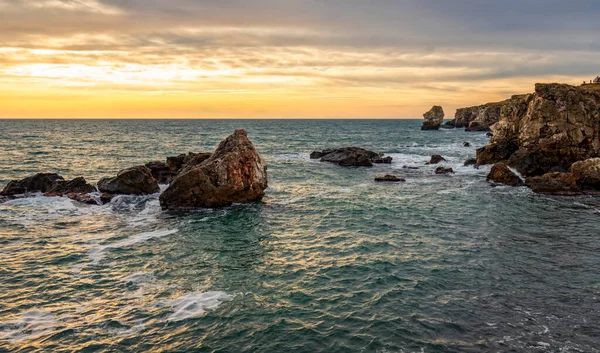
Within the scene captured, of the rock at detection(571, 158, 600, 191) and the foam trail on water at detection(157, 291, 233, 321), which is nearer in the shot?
the foam trail on water at detection(157, 291, 233, 321)

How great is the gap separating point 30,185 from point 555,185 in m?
50.2

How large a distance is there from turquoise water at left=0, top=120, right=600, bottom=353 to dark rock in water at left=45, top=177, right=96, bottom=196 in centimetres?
240

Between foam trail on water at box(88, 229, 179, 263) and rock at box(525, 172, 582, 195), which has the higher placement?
rock at box(525, 172, 582, 195)

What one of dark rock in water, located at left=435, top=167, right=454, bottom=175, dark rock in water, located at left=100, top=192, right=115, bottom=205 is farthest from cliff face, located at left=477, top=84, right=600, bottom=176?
dark rock in water, located at left=100, top=192, right=115, bottom=205

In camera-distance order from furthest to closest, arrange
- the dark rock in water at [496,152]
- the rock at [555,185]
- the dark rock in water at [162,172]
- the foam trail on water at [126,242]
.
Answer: the dark rock in water at [496,152] → the dark rock in water at [162,172] → the rock at [555,185] → the foam trail on water at [126,242]

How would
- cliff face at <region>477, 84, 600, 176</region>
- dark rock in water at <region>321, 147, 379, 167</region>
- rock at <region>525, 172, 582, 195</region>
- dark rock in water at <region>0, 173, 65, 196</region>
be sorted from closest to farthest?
1. dark rock in water at <region>0, 173, 65, 196</region>
2. rock at <region>525, 172, 582, 195</region>
3. cliff face at <region>477, 84, 600, 176</region>
4. dark rock in water at <region>321, 147, 379, 167</region>

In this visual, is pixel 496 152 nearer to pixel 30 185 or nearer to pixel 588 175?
pixel 588 175

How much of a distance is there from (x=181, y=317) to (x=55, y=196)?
27.7 meters

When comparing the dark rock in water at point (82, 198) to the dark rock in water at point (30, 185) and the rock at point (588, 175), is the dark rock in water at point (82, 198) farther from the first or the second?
the rock at point (588, 175)

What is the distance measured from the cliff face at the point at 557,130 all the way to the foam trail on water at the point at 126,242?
4103cm

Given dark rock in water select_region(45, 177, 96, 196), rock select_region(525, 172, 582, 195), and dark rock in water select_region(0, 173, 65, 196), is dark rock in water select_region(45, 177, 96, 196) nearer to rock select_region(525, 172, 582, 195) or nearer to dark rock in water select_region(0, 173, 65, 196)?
dark rock in water select_region(0, 173, 65, 196)

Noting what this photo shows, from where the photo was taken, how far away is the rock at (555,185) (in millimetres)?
39656

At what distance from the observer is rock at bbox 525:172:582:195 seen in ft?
130

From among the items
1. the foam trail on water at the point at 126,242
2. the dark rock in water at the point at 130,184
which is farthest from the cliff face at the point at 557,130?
the dark rock in water at the point at 130,184
